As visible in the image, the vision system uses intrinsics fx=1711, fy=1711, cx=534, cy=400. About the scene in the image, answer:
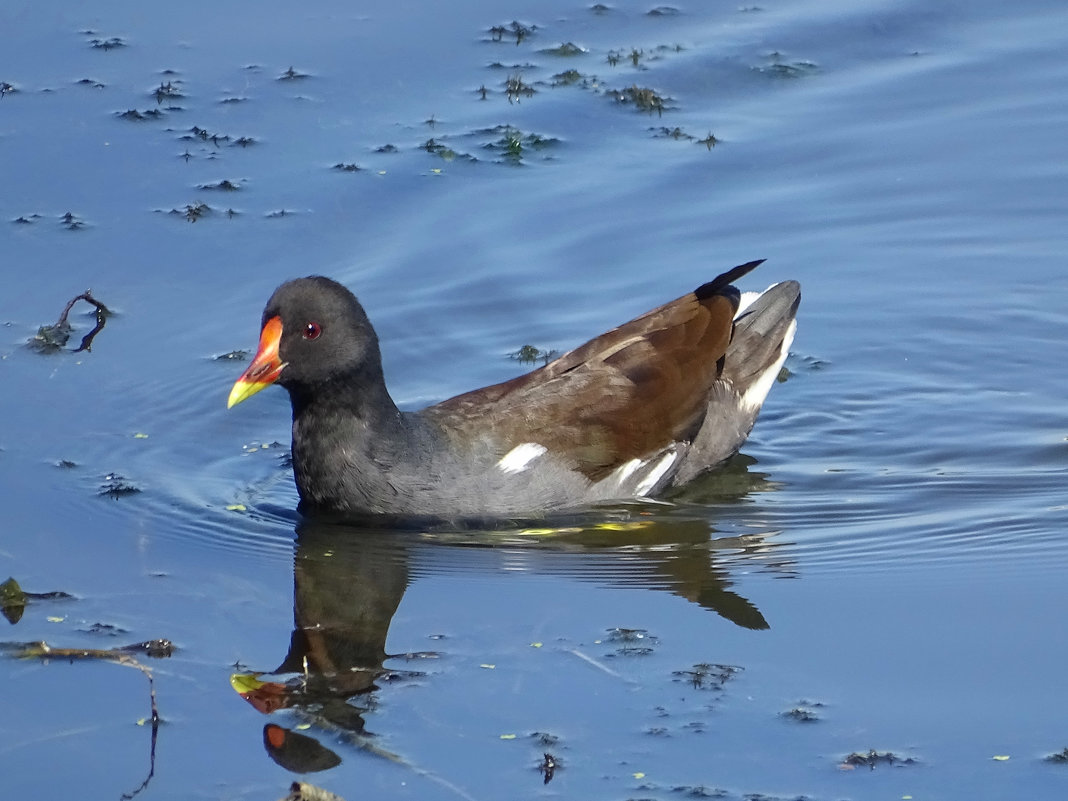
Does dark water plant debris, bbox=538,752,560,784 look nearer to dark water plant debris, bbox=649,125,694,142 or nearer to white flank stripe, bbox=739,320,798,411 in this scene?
white flank stripe, bbox=739,320,798,411

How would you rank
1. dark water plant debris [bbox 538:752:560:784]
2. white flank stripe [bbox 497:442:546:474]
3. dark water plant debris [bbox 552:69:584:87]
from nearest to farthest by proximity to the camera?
dark water plant debris [bbox 538:752:560:784] → white flank stripe [bbox 497:442:546:474] → dark water plant debris [bbox 552:69:584:87]

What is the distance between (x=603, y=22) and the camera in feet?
39.4

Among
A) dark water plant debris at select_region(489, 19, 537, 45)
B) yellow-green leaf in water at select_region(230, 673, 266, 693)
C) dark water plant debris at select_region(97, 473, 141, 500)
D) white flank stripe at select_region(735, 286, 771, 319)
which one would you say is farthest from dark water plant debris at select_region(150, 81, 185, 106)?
yellow-green leaf in water at select_region(230, 673, 266, 693)

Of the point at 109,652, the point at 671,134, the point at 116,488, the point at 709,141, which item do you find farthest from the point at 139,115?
the point at 109,652

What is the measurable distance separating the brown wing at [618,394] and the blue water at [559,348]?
35 cm

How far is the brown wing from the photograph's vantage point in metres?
7.33

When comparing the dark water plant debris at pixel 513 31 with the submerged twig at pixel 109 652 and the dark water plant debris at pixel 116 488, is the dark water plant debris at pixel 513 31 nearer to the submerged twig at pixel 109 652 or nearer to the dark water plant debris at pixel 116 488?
the dark water plant debris at pixel 116 488

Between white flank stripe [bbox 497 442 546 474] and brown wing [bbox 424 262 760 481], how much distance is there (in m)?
0.03

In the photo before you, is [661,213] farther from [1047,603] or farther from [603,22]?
[1047,603]

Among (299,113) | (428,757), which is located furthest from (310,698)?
(299,113)

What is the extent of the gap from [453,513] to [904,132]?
4838 mm

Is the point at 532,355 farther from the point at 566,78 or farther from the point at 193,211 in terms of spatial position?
the point at 566,78

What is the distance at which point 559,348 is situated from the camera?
8.76m

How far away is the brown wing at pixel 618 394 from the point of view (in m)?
7.33
